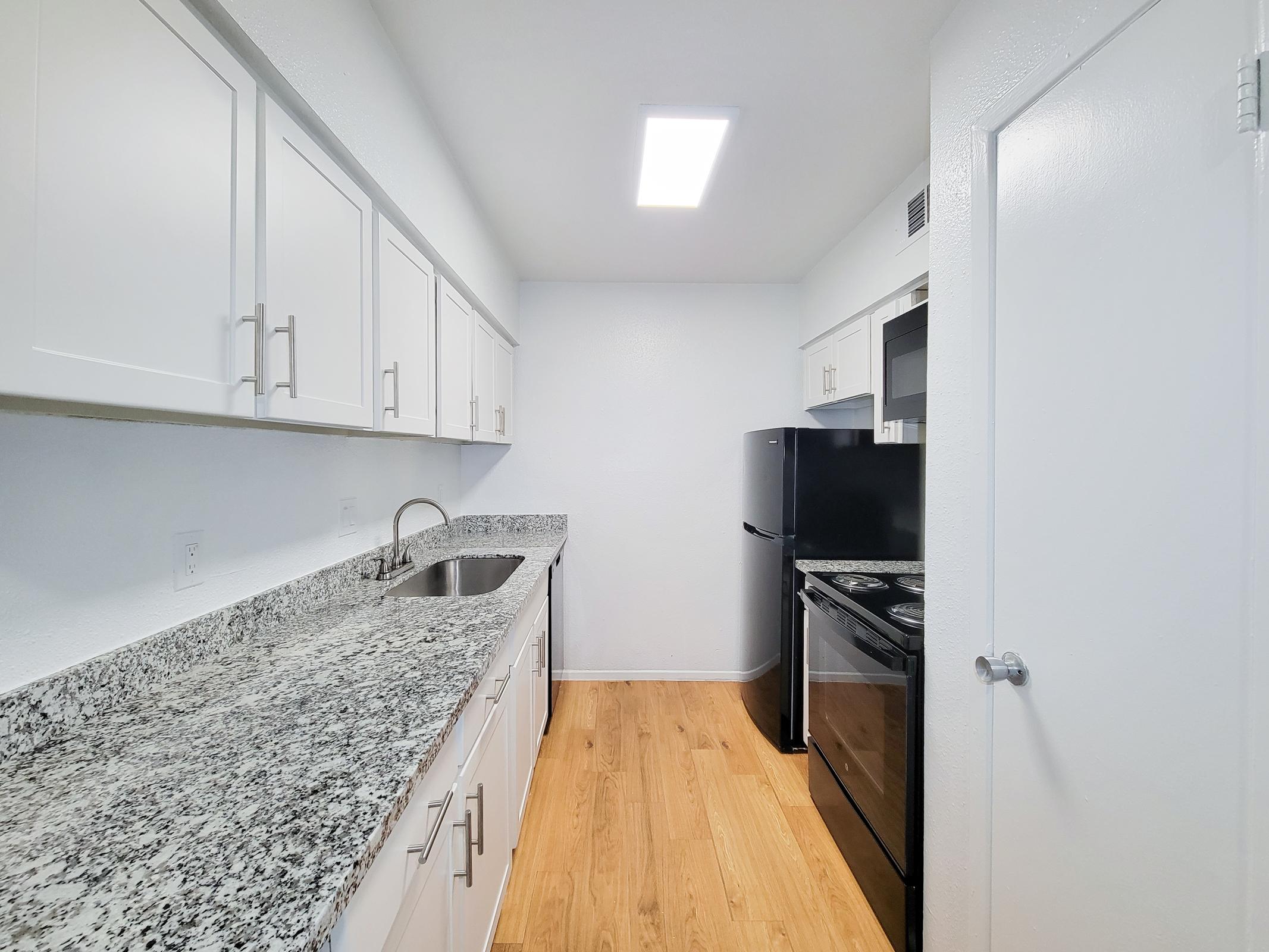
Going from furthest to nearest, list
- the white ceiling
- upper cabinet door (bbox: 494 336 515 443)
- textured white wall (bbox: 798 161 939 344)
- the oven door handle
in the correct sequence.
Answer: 1. upper cabinet door (bbox: 494 336 515 443)
2. textured white wall (bbox: 798 161 939 344)
3. the oven door handle
4. the white ceiling

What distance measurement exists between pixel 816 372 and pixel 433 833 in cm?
291

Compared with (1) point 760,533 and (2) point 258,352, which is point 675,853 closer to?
(1) point 760,533

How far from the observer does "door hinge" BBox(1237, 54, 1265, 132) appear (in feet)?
2.25

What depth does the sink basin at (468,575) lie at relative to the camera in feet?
7.54

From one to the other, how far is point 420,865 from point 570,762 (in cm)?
172

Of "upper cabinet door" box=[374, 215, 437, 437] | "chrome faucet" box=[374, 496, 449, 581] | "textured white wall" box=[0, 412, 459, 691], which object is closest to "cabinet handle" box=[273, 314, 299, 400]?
"textured white wall" box=[0, 412, 459, 691]

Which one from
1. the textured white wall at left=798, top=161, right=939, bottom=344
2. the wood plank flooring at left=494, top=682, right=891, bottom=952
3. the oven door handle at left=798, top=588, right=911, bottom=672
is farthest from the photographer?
the textured white wall at left=798, top=161, right=939, bottom=344

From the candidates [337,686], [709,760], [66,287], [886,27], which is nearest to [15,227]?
[66,287]

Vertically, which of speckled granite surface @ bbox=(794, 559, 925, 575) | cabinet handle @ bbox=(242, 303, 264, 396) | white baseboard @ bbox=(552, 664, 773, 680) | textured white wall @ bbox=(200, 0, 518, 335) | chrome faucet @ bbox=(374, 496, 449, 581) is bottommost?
white baseboard @ bbox=(552, 664, 773, 680)

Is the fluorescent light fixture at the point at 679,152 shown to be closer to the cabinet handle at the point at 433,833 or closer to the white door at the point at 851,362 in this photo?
the white door at the point at 851,362

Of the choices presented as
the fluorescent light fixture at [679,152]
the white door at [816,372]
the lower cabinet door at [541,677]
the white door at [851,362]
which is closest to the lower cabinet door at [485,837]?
the lower cabinet door at [541,677]

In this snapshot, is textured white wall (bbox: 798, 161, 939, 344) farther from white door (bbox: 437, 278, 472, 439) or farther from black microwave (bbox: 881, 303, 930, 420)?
white door (bbox: 437, 278, 472, 439)

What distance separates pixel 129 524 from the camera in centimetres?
101

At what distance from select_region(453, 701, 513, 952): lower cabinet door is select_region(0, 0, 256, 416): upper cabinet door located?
898mm
